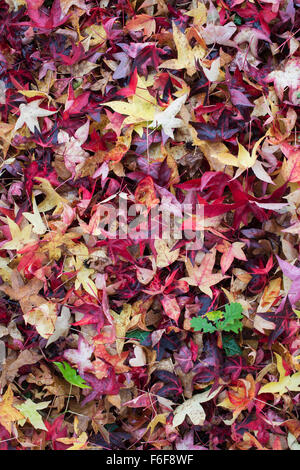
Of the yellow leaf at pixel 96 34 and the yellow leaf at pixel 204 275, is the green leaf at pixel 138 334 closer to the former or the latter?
the yellow leaf at pixel 204 275

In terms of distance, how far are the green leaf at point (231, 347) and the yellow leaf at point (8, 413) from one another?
1.47 feet

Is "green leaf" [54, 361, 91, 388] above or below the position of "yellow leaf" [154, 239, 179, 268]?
below

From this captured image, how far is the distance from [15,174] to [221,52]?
49 centimetres

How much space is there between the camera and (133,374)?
0.86 metres

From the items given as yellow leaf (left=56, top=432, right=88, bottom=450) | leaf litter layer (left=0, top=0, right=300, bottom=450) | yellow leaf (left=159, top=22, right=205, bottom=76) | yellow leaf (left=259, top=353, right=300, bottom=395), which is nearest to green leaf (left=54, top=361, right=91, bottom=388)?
leaf litter layer (left=0, top=0, right=300, bottom=450)

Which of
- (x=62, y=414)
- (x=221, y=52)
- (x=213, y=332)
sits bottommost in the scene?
(x=62, y=414)

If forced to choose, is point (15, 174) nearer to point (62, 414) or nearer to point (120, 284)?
point (120, 284)

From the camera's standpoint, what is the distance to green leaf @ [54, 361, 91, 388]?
0.87 m

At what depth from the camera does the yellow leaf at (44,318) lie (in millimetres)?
867

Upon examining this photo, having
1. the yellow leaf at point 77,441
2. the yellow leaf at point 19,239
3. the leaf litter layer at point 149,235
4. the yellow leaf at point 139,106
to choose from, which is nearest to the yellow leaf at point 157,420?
the leaf litter layer at point 149,235

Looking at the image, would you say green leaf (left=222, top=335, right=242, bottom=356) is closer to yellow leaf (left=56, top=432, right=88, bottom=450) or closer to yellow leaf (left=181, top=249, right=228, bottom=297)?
yellow leaf (left=181, top=249, right=228, bottom=297)

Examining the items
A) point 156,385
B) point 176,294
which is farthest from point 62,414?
point 176,294

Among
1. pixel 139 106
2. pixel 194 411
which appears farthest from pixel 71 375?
pixel 139 106

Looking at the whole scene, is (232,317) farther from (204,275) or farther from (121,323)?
(121,323)
